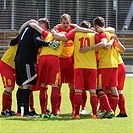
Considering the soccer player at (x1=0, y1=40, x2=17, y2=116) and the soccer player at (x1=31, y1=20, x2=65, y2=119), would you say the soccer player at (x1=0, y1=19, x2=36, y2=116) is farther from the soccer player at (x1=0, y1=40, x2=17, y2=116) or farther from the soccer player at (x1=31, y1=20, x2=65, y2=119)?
the soccer player at (x1=31, y1=20, x2=65, y2=119)

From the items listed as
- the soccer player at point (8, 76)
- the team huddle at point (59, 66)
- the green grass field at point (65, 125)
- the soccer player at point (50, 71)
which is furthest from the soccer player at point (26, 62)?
the green grass field at point (65, 125)

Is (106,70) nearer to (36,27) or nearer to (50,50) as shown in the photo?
(50,50)

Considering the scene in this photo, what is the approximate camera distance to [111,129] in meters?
8.57

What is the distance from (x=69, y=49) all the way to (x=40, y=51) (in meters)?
0.66

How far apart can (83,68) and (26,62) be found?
106cm

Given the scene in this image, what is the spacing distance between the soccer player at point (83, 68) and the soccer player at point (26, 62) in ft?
1.62

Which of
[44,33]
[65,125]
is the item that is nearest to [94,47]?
[44,33]

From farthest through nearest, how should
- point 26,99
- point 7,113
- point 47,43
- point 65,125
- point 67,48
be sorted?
1. point 67,48
2. point 7,113
3. point 26,99
4. point 47,43
5. point 65,125

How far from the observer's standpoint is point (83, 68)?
1010 cm

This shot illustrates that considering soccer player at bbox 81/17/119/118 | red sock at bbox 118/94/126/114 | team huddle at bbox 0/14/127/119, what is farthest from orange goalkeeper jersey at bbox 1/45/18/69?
red sock at bbox 118/94/126/114

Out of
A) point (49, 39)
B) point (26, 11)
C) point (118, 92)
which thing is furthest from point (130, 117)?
point (26, 11)

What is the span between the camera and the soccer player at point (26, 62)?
10328mm

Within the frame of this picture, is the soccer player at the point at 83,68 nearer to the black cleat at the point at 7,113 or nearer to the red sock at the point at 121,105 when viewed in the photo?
the red sock at the point at 121,105

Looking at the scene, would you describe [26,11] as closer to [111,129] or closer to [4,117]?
[4,117]
